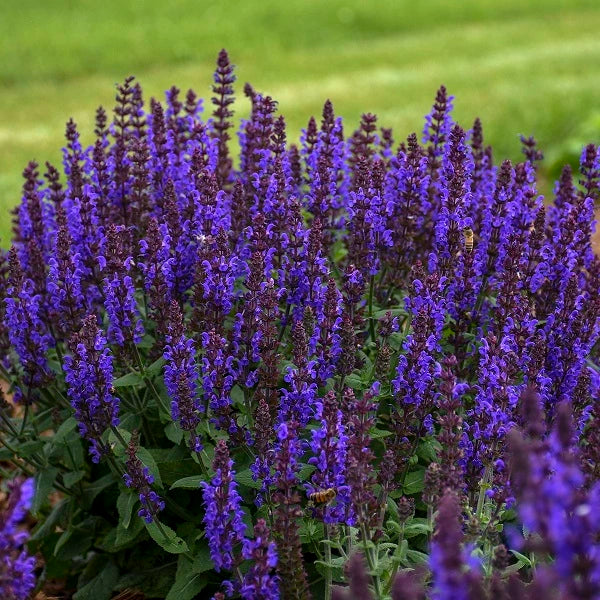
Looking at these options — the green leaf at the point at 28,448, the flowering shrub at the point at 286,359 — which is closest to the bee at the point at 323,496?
the flowering shrub at the point at 286,359

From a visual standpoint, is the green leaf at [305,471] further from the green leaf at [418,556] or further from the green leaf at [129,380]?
the green leaf at [129,380]

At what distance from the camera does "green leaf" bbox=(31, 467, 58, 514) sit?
4.50m

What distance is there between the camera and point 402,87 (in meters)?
18.4

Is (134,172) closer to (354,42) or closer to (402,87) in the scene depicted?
(402,87)

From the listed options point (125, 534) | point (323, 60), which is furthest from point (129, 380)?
point (323, 60)

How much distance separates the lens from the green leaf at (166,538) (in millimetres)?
3889

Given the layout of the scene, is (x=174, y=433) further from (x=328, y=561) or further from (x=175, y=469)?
(x=328, y=561)

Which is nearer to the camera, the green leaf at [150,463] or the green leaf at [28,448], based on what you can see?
the green leaf at [150,463]

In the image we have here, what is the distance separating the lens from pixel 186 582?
13.2ft

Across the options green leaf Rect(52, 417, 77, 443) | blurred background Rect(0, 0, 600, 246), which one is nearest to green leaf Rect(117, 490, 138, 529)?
green leaf Rect(52, 417, 77, 443)

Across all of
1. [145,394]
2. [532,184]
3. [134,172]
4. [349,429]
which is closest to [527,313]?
[349,429]

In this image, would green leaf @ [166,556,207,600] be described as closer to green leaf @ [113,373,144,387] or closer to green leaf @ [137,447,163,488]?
green leaf @ [137,447,163,488]

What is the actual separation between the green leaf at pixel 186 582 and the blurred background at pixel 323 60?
7334 millimetres

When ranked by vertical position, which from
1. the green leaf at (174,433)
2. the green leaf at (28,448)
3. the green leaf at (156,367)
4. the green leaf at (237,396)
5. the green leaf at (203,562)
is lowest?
the green leaf at (203,562)
